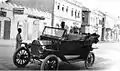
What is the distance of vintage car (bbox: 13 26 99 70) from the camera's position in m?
6.40

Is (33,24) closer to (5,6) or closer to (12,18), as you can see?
(12,18)

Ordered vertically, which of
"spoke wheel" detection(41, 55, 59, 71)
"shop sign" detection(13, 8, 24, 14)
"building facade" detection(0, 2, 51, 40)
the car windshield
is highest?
"shop sign" detection(13, 8, 24, 14)

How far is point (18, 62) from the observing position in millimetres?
7145

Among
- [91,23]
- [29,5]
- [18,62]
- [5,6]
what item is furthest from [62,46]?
[91,23]

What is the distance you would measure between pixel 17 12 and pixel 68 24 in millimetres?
13327

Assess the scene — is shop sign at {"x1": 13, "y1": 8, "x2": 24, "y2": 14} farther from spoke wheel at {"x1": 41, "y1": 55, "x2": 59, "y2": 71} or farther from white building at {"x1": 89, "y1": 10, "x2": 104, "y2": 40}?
white building at {"x1": 89, "y1": 10, "x2": 104, "y2": 40}

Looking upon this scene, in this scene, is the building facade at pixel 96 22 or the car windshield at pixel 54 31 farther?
the building facade at pixel 96 22

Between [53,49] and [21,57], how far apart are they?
1.23m

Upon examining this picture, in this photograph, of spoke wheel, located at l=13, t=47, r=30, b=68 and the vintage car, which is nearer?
the vintage car

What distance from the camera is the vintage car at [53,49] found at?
252 inches

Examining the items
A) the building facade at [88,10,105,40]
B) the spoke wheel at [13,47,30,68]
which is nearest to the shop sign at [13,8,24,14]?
the spoke wheel at [13,47,30,68]

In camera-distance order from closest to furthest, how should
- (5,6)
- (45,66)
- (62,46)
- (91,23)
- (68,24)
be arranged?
1. (45,66)
2. (62,46)
3. (5,6)
4. (68,24)
5. (91,23)

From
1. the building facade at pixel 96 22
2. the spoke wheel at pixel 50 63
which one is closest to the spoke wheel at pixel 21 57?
the spoke wheel at pixel 50 63

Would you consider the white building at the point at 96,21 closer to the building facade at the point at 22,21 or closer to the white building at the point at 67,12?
the white building at the point at 67,12
